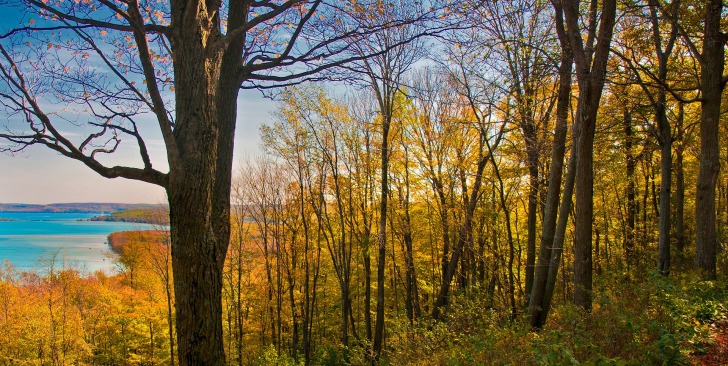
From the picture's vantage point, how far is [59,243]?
7106 cm

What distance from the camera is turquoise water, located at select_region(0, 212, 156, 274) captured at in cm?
2702

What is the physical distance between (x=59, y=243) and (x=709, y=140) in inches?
3513

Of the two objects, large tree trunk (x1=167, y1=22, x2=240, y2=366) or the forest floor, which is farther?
the forest floor

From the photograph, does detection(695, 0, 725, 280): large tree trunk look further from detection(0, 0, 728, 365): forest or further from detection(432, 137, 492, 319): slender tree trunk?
detection(432, 137, 492, 319): slender tree trunk

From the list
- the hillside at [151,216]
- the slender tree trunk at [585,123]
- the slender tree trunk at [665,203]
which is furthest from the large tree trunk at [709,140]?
the hillside at [151,216]

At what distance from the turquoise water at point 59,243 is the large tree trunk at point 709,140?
2198 centimetres

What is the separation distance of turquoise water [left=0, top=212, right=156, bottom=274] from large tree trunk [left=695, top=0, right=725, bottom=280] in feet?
72.1

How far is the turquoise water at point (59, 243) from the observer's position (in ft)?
88.6

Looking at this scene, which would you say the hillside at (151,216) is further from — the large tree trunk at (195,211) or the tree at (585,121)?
the tree at (585,121)

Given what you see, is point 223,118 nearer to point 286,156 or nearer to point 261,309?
point 286,156

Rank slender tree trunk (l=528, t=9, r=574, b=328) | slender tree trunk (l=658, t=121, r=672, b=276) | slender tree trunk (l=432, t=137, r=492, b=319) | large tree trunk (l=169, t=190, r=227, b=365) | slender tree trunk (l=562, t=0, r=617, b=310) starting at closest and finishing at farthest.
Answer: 1. large tree trunk (l=169, t=190, r=227, b=365)
2. slender tree trunk (l=562, t=0, r=617, b=310)
3. slender tree trunk (l=528, t=9, r=574, b=328)
4. slender tree trunk (l=658, t=121, r=672, b=276)
5. slender tree trunk (l=432, t=137, r=492, b=319)

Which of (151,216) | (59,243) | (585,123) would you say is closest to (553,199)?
(585,123)

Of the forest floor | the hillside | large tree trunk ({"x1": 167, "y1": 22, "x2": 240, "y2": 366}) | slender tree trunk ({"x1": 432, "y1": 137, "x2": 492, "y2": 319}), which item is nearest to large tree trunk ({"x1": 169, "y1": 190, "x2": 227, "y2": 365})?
large tree trunk ({"x1": 167, "y1": 22, "x2": 240, "y2": 366})

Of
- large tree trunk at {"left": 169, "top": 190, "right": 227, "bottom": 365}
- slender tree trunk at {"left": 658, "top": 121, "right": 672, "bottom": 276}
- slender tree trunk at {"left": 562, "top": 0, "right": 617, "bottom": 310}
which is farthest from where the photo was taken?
slender tree trunk at {"left": 658, "top": 121, "right": 672, "bottom": 276}
